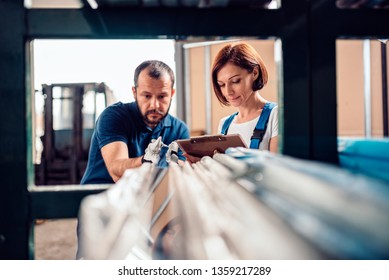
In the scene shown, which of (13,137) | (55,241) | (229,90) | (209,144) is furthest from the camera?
(55,241)

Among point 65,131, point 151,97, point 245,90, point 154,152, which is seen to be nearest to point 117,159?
point 154,152

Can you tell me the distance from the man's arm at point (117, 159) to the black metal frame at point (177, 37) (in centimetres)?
83

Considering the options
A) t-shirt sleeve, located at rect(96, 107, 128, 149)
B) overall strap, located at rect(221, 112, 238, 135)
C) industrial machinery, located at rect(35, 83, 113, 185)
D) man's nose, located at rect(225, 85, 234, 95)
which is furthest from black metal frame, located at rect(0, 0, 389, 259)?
industrial machinery, located at rect(35, 83, 113, 185)

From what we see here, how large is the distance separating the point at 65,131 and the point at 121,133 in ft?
11.3

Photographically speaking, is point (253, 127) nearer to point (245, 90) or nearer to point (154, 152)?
point (245, 90)

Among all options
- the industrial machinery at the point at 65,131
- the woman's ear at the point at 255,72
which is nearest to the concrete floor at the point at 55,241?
the industrial machinery at the point at 65,131

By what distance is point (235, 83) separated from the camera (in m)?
2.04

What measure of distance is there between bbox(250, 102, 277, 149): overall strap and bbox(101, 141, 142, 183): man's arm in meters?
0.60

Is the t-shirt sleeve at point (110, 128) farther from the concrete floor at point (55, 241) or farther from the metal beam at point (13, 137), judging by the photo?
the concrete floor at point (55, 241)

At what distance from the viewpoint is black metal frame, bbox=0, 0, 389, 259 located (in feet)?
2.91

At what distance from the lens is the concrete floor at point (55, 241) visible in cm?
323

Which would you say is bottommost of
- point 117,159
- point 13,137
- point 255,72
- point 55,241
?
point 55,241

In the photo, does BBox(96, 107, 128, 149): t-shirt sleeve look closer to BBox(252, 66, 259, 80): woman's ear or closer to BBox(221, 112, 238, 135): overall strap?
BBox(221, 112, 238, 135): overall strap
